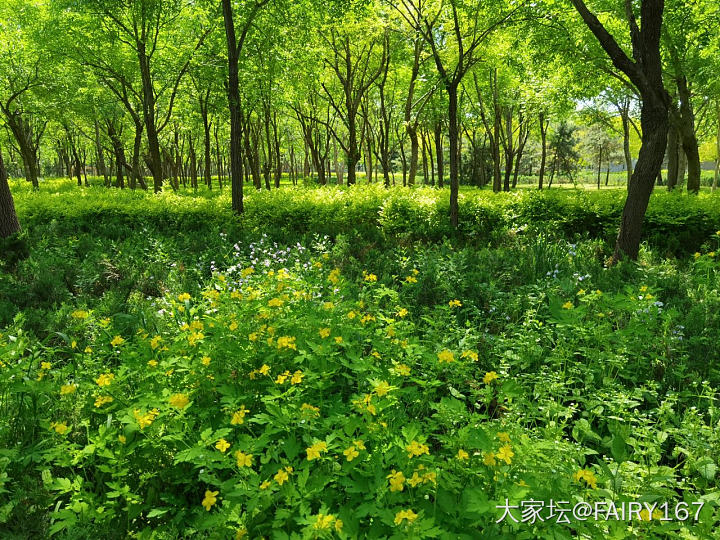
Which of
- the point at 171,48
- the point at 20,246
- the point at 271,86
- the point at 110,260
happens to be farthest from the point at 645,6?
the point at 171,48

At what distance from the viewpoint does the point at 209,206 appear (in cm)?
1041

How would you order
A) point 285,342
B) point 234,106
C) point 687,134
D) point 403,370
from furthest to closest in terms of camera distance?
point 687,134
point 234,106
point 285,342
point 403,370

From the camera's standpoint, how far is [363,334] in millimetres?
3383

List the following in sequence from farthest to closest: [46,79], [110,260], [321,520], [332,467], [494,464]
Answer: [46,79] < [110,260] < [332,467] < [494,464] < [321,520]

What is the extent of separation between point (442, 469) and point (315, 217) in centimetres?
837

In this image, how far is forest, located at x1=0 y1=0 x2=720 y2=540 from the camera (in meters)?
2.02

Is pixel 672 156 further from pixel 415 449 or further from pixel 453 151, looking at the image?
pixel 415 449

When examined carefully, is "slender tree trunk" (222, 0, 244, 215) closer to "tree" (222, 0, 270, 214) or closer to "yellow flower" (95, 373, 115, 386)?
"tree" (222, 0, 270, 214)

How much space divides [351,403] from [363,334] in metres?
0.78

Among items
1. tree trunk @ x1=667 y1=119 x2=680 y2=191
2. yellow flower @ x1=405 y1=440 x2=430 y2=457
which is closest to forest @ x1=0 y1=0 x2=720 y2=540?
yellow flower @ x1=405 y1=440 x2=430 y2=457

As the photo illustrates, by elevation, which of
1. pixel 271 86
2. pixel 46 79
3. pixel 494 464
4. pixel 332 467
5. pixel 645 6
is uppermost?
pixel 46 79

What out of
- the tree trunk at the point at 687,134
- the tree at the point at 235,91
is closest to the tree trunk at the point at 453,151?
the tree at the point at 235,91

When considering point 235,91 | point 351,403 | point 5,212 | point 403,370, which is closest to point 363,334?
point 351,403

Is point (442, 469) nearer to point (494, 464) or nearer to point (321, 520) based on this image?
point (494, 464)
